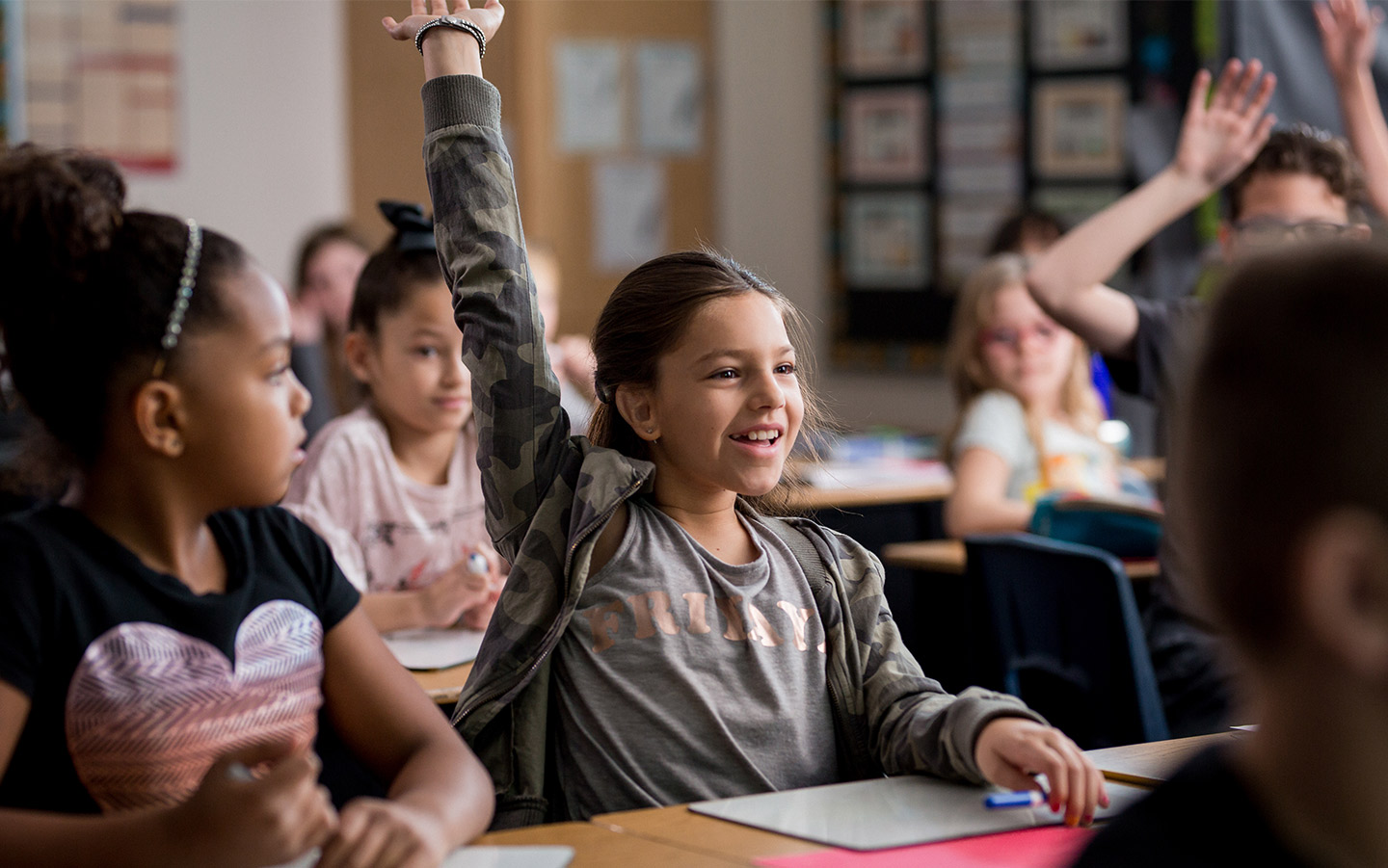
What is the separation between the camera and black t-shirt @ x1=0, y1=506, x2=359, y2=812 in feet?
3.36

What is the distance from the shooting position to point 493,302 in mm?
1358

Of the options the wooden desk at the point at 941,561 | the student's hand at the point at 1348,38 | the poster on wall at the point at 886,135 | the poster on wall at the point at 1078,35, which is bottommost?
the wooden desk at the point at 941,561

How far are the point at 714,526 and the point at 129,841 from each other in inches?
27.9

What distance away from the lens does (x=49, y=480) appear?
111 centimetres

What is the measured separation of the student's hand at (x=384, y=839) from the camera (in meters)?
0.92

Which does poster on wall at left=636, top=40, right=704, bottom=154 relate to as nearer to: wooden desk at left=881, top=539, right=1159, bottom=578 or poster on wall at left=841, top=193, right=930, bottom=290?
poster on wall at left=841, top=193, right=930, bottom=290

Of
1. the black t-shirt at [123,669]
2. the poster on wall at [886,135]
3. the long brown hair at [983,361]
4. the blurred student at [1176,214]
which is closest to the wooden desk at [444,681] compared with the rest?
the black t-shirt at [123,669]

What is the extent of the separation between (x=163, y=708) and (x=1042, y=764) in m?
0.69

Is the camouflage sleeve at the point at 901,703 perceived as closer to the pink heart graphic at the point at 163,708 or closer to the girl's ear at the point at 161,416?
the pink heart graphic at the point at 163,708

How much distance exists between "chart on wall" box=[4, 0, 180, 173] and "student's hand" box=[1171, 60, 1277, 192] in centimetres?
413

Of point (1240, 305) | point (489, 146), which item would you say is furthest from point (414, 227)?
point (1240, 305)

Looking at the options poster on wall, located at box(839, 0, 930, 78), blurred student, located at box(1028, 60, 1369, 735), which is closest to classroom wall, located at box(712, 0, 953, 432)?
poster on wall, located at box(839, 0, 930, 78)

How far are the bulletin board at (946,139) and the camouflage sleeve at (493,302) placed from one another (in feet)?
12.6

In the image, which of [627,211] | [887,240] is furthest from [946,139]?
[627,211]
